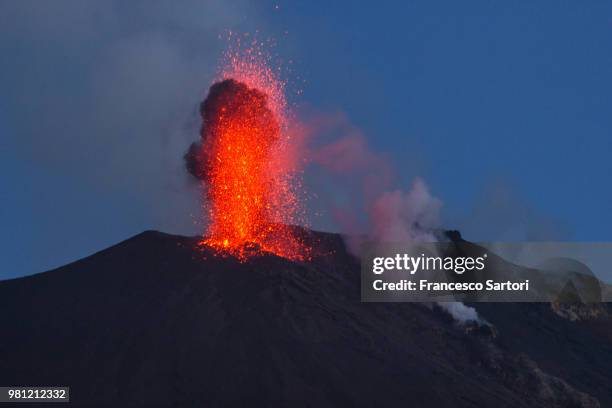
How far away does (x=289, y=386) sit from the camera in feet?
176

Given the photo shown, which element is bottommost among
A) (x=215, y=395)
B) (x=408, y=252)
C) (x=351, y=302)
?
(x=215, y=395)

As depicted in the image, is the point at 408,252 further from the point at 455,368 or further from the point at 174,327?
the point at 174,327

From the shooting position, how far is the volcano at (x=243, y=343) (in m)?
54.7

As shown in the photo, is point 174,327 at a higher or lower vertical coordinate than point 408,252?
lower

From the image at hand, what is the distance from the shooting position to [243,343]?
193 ft

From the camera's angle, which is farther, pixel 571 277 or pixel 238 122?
pixel 571 277

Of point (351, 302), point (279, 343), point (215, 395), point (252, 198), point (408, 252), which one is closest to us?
point (215, 395)

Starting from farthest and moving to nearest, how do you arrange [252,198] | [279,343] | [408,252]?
1. [408,252]
2. [252,198]
3. [279,343]

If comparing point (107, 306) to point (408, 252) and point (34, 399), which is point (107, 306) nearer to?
point (34, 399)

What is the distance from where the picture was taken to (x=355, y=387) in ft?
182

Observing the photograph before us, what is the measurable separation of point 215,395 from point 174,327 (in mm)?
9617

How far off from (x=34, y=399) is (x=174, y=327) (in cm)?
1087

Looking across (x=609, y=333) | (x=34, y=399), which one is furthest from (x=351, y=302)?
(x=609, y=333)

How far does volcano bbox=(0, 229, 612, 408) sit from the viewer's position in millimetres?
54688
